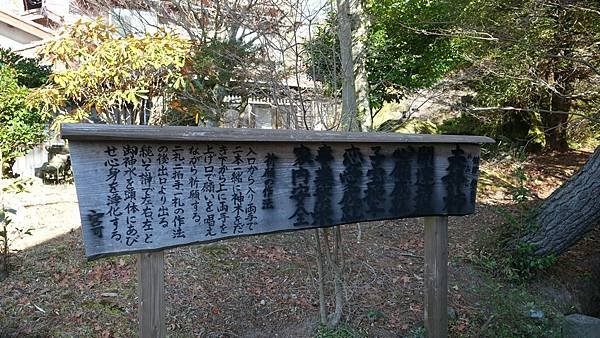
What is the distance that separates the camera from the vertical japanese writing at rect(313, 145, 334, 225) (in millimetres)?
2494

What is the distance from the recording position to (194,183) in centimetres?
213

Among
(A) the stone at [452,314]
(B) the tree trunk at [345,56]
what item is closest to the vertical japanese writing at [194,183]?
(B) the tree trunk at [345,56]

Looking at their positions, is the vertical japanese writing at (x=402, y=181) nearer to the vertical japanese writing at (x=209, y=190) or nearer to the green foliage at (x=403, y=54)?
the vertical japanese writing at (x=209, y=190)

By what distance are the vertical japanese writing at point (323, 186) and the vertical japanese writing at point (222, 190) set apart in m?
0.56

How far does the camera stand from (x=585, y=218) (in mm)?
4242

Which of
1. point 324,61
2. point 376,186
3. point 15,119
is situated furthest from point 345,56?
point 15,119

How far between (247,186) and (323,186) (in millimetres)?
485

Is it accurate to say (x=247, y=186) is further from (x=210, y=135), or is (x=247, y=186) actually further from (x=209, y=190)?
(x=210, y=135)

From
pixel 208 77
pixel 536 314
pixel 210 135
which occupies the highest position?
pixel 208 77

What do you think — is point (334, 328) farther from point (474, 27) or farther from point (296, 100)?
point (474, 27)

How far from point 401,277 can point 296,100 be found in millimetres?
2174

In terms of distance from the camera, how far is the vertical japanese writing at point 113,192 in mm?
1929

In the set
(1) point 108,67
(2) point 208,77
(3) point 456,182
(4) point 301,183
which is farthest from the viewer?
(2) point 208,77

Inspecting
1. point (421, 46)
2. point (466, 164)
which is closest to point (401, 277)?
point (466, 164)
